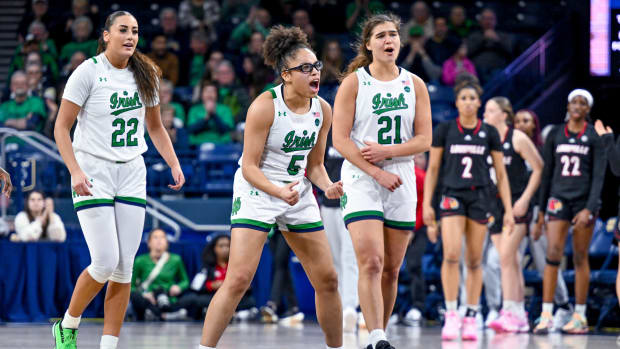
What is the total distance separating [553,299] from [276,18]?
7.49 m

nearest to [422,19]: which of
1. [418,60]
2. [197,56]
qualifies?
[418,60]

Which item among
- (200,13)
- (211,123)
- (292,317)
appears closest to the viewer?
(292,317)

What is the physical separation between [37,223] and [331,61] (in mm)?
4925

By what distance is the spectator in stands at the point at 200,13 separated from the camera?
15.0 metres

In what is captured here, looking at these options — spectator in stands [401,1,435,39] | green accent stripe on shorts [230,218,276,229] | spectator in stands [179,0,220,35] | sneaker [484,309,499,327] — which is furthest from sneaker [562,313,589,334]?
spectator in stands [179,0,220,35]

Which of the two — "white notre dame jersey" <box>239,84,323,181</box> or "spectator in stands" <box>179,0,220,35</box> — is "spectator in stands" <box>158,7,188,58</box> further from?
"white notre dame jersey" <box>239,84,323,181</box>

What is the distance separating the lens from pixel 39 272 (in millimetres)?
9883

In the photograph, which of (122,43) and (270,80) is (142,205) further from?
(270,80)

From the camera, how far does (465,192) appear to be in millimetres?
8078

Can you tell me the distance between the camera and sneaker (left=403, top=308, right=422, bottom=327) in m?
9.48

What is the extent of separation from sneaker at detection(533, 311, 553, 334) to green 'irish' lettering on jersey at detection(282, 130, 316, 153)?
13.4 ft

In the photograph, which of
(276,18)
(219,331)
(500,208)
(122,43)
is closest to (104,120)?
(122,43)

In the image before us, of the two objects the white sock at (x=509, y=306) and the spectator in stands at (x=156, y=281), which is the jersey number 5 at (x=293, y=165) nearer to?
the white sock at (x=509, y=306)

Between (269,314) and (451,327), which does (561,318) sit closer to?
(451,327)
